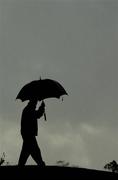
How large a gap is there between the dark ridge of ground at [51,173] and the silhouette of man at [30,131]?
38cm

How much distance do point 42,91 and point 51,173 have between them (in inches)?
106

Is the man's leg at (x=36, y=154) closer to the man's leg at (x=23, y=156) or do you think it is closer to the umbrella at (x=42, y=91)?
the man's leg at (x=23, y=156)

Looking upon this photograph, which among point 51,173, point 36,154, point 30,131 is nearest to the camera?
point 51,173

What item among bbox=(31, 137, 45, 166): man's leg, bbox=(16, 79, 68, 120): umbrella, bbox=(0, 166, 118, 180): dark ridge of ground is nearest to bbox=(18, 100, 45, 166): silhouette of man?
bbox=(31, 137, 45, 166): man's leg

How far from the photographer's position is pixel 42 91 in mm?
20594

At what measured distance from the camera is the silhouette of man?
20219mm

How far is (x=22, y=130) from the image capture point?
20562 mm

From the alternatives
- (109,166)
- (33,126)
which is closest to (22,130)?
(33,126)

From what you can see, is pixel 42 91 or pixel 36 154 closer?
pixel 36 154

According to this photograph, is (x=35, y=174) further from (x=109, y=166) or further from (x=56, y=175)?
(x=109, y=166)

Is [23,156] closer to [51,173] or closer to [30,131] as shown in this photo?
[30,131]

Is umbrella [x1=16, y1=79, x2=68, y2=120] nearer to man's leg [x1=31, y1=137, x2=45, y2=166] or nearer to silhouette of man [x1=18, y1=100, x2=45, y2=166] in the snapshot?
silhouette of man [x1=18, y1=100, x2=45, y2=166]

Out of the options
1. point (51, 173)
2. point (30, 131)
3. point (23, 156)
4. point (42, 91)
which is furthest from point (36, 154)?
point (42, 91)

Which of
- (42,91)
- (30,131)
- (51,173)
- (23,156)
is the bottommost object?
(51,173)
